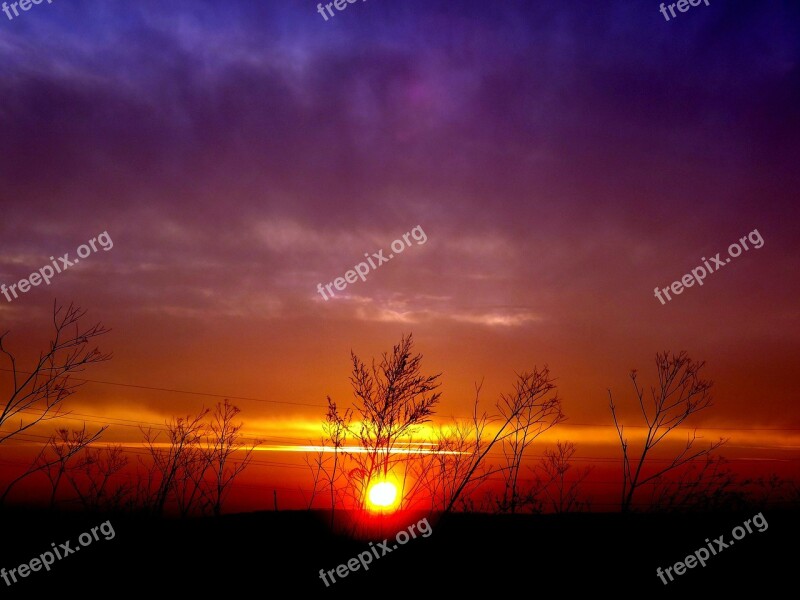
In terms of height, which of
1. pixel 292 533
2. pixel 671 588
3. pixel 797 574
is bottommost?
pixel 797 574

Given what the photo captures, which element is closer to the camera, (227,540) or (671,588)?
(671,588)

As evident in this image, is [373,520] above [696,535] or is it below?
above

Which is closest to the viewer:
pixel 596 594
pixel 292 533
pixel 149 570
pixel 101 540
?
pixel 596 594

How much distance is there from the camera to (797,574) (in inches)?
583

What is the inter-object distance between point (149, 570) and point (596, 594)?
1113 centimetres

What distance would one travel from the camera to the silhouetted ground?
13852 millimetres

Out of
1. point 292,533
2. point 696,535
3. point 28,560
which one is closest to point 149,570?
point 28,560

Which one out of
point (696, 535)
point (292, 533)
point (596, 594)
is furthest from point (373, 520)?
point (696, 535)

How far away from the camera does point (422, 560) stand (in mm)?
15742

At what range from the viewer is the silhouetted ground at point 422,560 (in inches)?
545

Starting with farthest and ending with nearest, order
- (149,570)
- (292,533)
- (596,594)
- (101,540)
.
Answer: (292,533), (101,540), (149,570), (596,594)

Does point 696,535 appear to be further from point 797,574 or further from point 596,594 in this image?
point 596,594

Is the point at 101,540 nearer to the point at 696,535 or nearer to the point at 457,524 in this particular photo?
the point at 457,524

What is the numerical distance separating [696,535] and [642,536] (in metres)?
1.72
